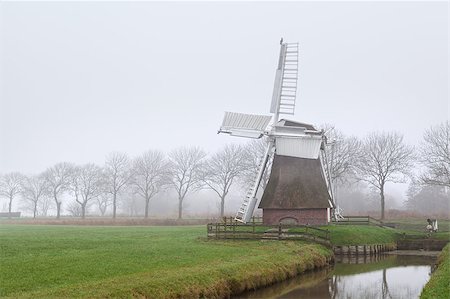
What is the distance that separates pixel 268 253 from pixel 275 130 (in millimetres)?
16219

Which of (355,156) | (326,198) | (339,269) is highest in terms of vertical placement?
(355,156)

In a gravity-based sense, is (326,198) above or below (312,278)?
above

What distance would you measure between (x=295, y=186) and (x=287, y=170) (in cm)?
156

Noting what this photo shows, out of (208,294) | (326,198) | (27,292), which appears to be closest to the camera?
(27,292)

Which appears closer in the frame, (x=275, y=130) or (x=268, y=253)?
(x=268, y=253)

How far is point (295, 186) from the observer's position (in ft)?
128

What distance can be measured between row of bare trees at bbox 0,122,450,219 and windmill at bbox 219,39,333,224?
3.95 m

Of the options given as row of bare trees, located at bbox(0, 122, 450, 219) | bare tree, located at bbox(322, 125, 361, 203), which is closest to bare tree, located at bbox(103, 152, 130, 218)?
row of bare trees, located at bbox(0, 122, 450, 219)

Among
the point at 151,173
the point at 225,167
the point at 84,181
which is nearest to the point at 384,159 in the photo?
the point at 225,167

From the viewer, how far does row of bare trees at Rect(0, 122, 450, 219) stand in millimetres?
56547

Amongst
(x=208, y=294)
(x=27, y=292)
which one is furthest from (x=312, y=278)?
(x=27, y=292)

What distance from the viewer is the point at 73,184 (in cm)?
9131

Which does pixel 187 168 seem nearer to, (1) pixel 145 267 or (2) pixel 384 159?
(2) pixel 384 159

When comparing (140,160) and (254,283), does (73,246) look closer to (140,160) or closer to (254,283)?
(254,283)
